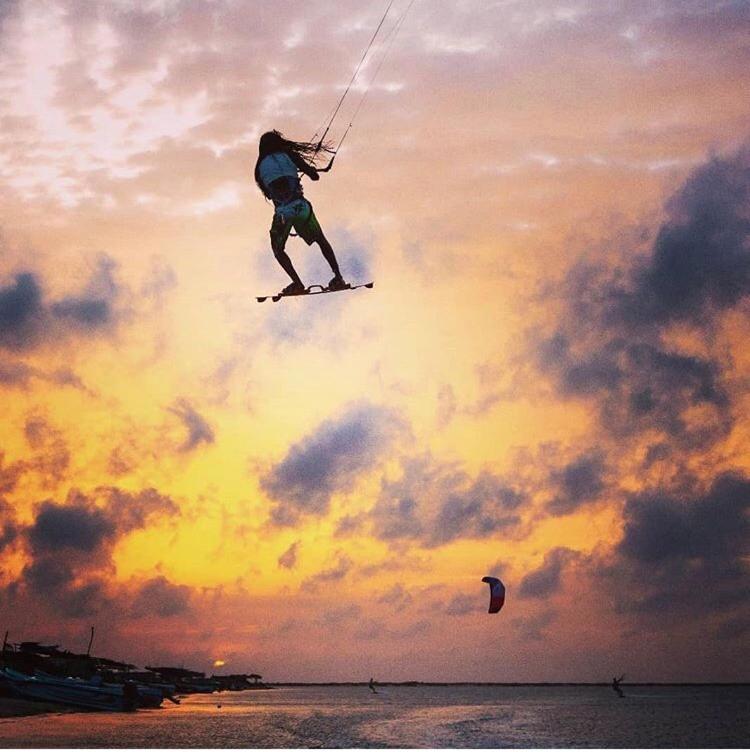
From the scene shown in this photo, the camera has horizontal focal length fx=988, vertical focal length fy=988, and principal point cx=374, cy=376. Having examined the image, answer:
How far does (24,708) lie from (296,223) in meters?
64.2

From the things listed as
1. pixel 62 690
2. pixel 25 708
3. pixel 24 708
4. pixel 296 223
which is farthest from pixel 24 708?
pixel 296 223

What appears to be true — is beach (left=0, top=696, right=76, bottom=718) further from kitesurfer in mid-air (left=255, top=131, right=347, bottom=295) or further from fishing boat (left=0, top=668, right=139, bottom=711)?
kitesurfer in mid-air (left=255, top=131, right=347, bottom=295)

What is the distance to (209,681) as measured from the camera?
17438 cm

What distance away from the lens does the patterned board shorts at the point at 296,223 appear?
1362 centimetres

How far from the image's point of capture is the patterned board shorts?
44.7 feet

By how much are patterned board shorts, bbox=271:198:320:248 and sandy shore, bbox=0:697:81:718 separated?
56.8 metres

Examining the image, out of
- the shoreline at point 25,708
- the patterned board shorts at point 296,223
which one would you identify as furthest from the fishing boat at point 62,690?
the patterned board shorts at point 296,223

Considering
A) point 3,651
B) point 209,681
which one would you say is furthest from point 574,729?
point 209,681

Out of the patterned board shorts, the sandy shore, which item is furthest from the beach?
the patterned board shorts

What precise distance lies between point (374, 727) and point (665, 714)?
45216mm

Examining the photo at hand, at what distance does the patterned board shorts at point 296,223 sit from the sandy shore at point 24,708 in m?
56.8

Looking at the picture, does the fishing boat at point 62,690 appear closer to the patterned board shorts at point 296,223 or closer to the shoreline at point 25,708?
the shoreline at point 25,708

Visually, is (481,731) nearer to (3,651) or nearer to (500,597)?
(3,651)

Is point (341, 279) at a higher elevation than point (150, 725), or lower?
higher
